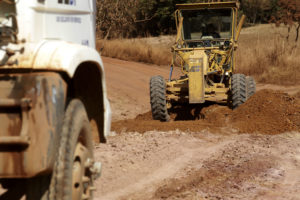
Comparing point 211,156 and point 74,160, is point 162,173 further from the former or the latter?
point 74,160

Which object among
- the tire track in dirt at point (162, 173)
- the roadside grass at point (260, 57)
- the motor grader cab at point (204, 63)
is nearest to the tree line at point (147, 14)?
the roadside grass at point (260, 57)

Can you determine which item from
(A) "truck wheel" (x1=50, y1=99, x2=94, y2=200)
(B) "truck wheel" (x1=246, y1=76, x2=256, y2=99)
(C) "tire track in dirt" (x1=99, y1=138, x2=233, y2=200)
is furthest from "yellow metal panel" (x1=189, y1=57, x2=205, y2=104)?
(A) "truck wheel" (x1=50, y1=99, x2=94, y2=200)

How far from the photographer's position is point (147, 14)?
34219 mm

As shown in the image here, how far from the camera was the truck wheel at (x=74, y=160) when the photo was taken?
3.47 m

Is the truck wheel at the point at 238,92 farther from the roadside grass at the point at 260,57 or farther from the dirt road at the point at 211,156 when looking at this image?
the roadside grass at the point at 260,57

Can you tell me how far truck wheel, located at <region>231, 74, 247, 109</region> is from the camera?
11.5 m

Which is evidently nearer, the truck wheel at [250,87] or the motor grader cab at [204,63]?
the motor grader cab at [204,63]

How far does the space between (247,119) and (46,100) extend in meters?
8.25

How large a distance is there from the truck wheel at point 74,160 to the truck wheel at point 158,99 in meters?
7.43

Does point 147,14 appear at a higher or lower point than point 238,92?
higher

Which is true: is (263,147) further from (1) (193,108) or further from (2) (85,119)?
(2) (85,119)

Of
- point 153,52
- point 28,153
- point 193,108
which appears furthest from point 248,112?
point 153,52

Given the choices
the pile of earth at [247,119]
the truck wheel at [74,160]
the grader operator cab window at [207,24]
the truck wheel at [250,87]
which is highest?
the grader operator cab window at [207,24]

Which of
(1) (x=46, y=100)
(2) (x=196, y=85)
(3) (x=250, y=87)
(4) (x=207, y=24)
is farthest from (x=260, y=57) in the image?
(1) (x=46, y=100)
